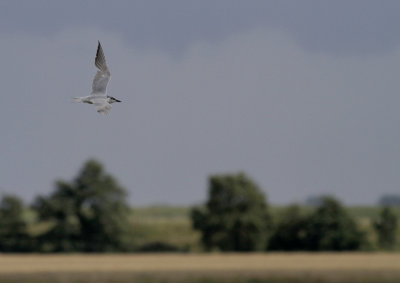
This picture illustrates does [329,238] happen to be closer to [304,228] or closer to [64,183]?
[304,228]

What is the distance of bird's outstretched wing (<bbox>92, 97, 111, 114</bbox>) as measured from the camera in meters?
13.4

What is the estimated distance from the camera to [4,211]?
7250cm

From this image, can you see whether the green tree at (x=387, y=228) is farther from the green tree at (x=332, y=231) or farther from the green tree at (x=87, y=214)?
the green tree at (x=87, y=214)

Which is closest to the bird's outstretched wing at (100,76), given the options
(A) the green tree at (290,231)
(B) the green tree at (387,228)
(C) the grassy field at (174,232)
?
(A) the green tree at (290,231)

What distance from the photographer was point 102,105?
546 inches

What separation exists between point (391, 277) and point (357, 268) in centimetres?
716

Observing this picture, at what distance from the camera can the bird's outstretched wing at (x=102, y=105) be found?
1342 centimetres

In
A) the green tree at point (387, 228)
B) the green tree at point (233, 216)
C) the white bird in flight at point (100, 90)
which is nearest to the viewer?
the white bird in flight at point (100, 90)

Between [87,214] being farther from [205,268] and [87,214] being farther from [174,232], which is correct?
[205,268]

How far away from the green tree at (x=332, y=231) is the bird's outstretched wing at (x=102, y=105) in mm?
51829

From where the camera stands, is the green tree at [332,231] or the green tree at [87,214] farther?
the green tree at [87,214]

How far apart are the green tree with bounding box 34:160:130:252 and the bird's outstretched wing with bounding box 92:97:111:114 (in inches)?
2282

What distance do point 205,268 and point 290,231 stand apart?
14.9 meters

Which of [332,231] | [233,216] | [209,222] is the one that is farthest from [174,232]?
A: [332,231]
